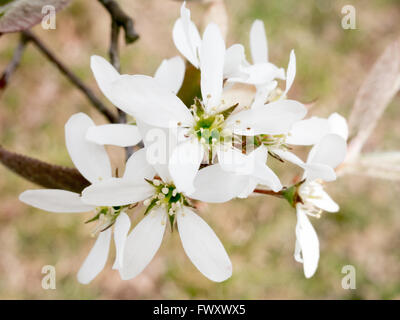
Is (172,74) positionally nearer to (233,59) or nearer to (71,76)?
(233,59)

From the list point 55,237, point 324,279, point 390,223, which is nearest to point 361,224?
point 390,223

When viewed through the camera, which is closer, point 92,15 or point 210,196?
point 210,196

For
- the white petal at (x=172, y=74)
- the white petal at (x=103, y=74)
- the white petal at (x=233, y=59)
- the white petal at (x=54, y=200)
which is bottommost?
the white petal at (x=54, y=200)

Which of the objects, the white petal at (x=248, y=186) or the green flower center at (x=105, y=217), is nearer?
the white petal at (x=248, y=186)

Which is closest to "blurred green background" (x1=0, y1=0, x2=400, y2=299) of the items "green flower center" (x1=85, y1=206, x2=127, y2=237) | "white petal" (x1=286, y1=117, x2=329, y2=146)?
"green flower center" (x1=85, y1=206, x2=127, y2=237)

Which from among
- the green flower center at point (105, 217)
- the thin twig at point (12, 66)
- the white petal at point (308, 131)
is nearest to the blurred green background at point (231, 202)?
the thin twig at point (12, 66)

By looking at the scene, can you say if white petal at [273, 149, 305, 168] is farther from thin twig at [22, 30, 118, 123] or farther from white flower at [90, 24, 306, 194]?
thin twig at [22, 30, 118, 123]

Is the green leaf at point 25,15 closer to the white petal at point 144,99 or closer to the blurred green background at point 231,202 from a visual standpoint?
the white petal at point 144,99
